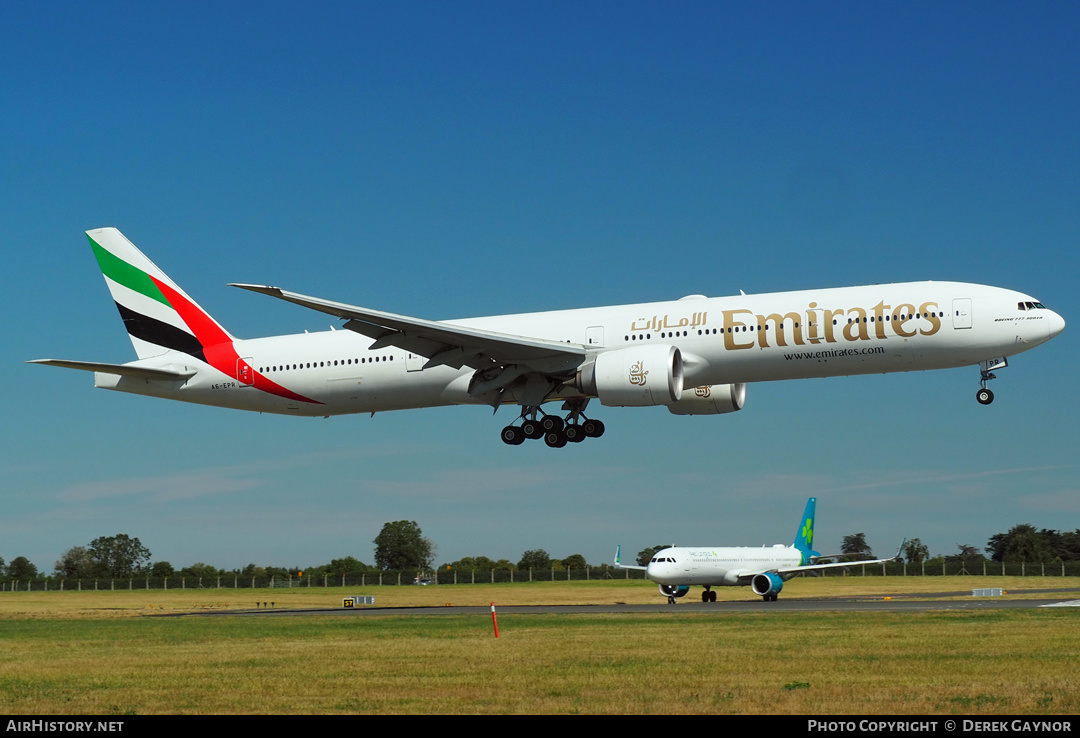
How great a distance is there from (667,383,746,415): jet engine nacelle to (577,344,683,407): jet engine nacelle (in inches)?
195

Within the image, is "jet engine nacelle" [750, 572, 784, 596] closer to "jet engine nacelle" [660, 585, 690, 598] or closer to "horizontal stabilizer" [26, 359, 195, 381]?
"jet engine nacelle" [660, 585, 690, 598]

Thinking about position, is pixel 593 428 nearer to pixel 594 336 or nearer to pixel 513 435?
pixel 513 435

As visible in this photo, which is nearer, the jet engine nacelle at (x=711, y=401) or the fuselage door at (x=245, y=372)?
the jet engine nacelle at (x=711, y=401)

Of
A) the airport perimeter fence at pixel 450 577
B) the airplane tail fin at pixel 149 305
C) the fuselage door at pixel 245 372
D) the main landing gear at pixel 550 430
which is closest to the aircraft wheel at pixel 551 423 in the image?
the main landing gear at pixel 550 430

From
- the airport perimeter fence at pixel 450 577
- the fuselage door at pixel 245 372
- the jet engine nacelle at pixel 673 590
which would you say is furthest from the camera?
the airport perimeter fence at pixel 450 577

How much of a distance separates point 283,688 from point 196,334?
21742 mm

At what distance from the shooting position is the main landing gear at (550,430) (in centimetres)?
3647

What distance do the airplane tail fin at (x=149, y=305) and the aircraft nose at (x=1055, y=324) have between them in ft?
87.4

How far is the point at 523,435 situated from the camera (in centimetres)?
3675

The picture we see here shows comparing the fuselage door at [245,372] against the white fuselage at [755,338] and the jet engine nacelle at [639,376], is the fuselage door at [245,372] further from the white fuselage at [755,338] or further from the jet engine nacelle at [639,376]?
the jet engine nacelle at [639,376]

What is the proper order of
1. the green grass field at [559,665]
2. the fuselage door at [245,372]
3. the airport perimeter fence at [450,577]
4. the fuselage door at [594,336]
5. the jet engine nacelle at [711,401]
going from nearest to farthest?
the green grass field at [559,665]
the fuselage door at [594,336]
the jet engine nacelle at [711,401]
the fuselage door at [245,372]
the airport perimeter fence at [450,577]
